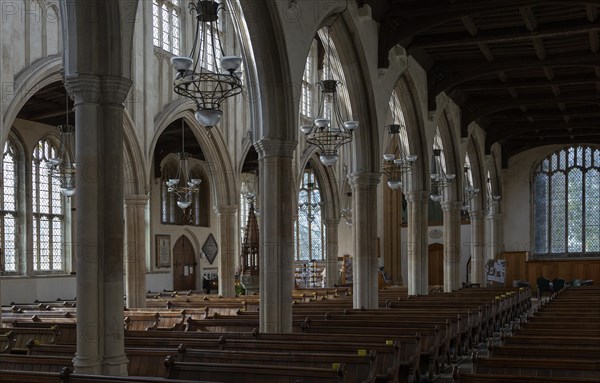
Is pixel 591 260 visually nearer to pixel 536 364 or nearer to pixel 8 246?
pixel 8 246

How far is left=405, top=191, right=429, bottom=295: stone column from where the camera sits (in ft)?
64.5

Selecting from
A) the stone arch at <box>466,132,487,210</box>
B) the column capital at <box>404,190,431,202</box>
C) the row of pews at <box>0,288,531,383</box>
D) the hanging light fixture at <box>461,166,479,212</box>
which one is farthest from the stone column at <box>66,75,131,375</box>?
the stone arch at <box>466,132,487,210</box>

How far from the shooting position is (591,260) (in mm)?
30266

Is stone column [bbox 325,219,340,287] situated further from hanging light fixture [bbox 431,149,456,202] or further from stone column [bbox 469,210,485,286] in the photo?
hanging light fixture [bbox 431,149,456,202]

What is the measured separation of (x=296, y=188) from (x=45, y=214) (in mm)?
8077

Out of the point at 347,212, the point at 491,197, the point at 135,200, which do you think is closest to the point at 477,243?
the point at 491,197

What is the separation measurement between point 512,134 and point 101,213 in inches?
942

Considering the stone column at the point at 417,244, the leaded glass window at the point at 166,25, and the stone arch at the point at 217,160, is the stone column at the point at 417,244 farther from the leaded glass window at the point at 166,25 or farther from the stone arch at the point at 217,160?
the leaded glass window at the point at 166,25

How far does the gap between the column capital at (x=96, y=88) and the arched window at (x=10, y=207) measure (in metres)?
15.2

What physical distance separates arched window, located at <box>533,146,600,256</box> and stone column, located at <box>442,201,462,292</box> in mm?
10140

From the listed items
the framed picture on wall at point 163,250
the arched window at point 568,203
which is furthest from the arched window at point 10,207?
the arched window at point 568,203

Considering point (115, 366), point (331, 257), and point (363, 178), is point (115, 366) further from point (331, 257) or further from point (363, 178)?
point (331, 257)

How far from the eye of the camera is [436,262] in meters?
34.1

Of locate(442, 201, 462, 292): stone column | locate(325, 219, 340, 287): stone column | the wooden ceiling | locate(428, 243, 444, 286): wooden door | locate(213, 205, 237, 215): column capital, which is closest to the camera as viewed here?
the wooden ceiling
